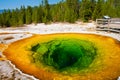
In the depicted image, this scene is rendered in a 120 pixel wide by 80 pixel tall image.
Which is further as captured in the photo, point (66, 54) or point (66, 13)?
point (66, 13)

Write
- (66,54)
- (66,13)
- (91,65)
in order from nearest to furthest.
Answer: (91,65) < (66,54) < (66,13)

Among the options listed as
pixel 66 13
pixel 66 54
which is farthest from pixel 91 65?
pixel 66 13

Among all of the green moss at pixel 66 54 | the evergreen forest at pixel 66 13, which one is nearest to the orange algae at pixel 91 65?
the green moss at pixel 66 54

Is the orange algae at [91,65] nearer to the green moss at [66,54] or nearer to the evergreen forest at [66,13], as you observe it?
the green moss at [66,54]

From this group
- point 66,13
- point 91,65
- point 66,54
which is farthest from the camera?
point 66,13

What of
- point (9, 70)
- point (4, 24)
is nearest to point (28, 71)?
point (9, 70)

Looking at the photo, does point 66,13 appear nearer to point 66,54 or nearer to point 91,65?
point 66,54

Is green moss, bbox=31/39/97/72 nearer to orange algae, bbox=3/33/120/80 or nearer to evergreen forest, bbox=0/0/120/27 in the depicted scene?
orange algae, bbox=3/33/120/80
